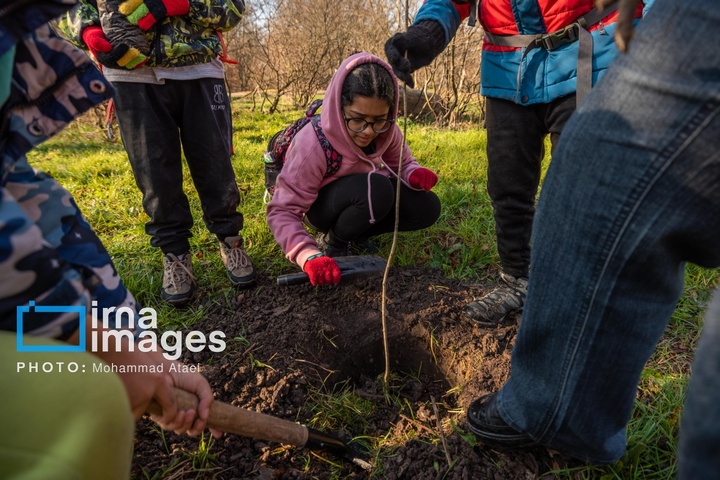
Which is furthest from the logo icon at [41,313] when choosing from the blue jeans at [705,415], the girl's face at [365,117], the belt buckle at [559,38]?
the belt buckle at [559,38]

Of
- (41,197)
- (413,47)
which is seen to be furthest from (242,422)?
(413,47)

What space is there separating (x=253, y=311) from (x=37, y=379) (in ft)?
5.09

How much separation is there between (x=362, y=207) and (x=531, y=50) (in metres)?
1.14

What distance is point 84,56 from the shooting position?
1.04 m

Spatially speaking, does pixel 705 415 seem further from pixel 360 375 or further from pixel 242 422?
pixel 360 375

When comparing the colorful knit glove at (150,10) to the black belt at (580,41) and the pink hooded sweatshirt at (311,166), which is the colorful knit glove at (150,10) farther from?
the black belt at (580,41)

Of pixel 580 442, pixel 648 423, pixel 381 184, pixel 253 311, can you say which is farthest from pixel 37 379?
pixel 381 184

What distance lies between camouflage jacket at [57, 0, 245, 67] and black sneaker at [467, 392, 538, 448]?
204 centimetres

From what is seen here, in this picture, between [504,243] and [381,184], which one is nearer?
[504,243]

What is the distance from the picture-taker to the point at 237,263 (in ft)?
8.02

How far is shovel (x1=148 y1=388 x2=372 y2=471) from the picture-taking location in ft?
3.57

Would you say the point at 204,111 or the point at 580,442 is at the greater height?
the point at 204,111

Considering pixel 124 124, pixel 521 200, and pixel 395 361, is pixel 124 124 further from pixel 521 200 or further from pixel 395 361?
pixel 521 200

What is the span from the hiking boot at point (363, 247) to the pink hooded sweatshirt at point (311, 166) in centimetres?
47
